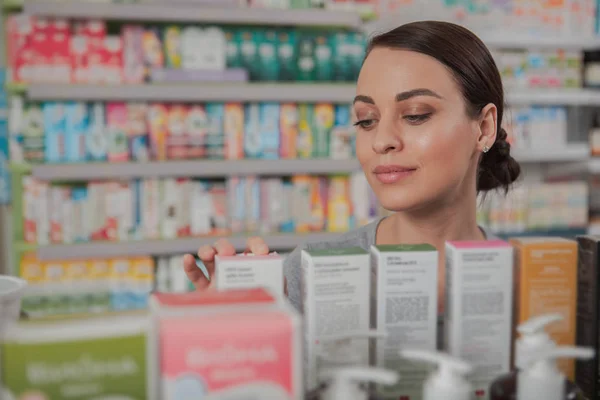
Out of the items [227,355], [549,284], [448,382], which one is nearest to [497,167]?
[549,284]

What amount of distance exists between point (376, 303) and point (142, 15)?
2.40m

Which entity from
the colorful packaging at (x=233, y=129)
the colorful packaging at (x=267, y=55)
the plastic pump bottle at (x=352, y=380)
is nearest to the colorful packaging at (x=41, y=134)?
the colorful packaging at (x=233, y=129)

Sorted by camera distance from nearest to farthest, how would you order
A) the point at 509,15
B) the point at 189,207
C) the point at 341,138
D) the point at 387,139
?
1. the point at 387,139
2. the point at 189,207
3. the point at 341,138
4. the point at 509,15

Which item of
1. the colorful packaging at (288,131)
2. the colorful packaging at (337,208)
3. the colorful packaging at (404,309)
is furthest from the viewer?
the colorful packaging at (337,208)

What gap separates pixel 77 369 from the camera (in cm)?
62

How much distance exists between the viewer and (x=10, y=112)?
288 centimetres

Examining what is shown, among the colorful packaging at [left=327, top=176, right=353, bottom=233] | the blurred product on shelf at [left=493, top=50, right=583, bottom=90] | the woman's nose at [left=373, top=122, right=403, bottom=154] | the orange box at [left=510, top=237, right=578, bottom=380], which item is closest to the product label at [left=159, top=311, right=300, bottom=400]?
the orange box at [left=510, top=237, right=578, bottom=380]

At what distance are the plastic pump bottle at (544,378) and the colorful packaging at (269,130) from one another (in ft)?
7.94

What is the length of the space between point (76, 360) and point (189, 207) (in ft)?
8.09

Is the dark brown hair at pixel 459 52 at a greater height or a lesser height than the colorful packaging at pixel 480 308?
greater

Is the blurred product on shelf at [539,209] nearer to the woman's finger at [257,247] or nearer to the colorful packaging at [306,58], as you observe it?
the colorful packaging at [306,58]

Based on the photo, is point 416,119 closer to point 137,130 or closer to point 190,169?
point 190,169

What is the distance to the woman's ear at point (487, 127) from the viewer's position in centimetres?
141

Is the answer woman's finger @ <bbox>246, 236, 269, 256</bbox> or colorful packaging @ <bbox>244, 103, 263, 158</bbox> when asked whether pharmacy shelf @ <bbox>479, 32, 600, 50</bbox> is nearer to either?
colorful packaging @ <bbox>244, 103, 263, 158</bbox>
